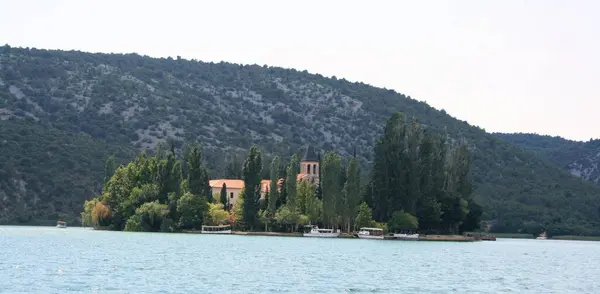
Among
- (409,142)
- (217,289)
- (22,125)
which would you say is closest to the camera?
(217,289)

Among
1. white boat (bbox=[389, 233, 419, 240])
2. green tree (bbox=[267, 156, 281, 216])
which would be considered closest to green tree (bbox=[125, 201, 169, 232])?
green tree (bbox=[267, 156, 281, 216])

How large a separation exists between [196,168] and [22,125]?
8394cm

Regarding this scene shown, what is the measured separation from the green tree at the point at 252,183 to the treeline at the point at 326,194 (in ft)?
0.39

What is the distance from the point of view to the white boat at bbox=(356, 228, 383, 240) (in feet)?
399

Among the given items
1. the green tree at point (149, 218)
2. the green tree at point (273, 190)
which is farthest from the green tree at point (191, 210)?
the green tree at point (273, 190)

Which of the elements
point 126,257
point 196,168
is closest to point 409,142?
point 196,168

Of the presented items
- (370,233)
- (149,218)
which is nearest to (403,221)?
(370,233)

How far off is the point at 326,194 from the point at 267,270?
58.0 m

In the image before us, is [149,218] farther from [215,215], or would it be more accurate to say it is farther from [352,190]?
[352,190]

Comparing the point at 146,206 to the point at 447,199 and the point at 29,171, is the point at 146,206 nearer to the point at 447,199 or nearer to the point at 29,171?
the point at 447,199

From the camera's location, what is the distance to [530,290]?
2248 inches

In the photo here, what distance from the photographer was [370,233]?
401 feet

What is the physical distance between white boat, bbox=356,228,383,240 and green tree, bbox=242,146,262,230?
13046 mm

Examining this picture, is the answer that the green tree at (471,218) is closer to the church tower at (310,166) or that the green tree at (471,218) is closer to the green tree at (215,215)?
the church tower at (310,166)
